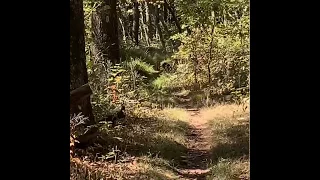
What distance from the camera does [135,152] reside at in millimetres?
7129

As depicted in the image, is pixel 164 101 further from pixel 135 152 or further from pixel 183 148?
pixel 135 152

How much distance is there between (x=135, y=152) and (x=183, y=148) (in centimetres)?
109

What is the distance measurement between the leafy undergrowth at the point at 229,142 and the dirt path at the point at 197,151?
0.14m

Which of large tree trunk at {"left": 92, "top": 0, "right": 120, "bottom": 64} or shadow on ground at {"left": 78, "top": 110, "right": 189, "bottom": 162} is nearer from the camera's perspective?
shadow on ground at {"left": 78, "top": 110, "right": 189, "bottom": 162}

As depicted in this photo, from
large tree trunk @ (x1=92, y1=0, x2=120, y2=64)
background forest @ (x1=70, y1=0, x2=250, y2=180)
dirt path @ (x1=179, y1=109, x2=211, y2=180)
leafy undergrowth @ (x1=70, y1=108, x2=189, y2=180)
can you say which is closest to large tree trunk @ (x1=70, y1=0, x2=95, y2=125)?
background forest @ (x1=70, y1=0, x2=250, y2=180)

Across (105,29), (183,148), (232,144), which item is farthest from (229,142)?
(105,29)

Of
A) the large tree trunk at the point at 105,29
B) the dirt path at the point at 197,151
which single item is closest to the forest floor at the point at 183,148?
the dirt path at the point at 197,151

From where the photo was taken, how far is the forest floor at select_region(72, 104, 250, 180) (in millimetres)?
6078

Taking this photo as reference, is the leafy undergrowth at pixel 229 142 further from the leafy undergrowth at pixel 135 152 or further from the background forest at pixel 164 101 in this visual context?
the leafy undergrowth at pixel 135 152

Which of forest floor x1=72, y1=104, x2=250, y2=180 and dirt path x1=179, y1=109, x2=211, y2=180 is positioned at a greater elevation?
forest floor x1=72, y1=104, x2=250, y2=180

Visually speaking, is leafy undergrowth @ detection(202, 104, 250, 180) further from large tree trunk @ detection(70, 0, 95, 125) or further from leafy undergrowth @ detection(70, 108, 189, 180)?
large tree trunk @ detection(70, 0, 95, 125)

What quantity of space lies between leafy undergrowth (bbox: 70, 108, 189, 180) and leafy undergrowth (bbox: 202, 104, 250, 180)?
60cm
